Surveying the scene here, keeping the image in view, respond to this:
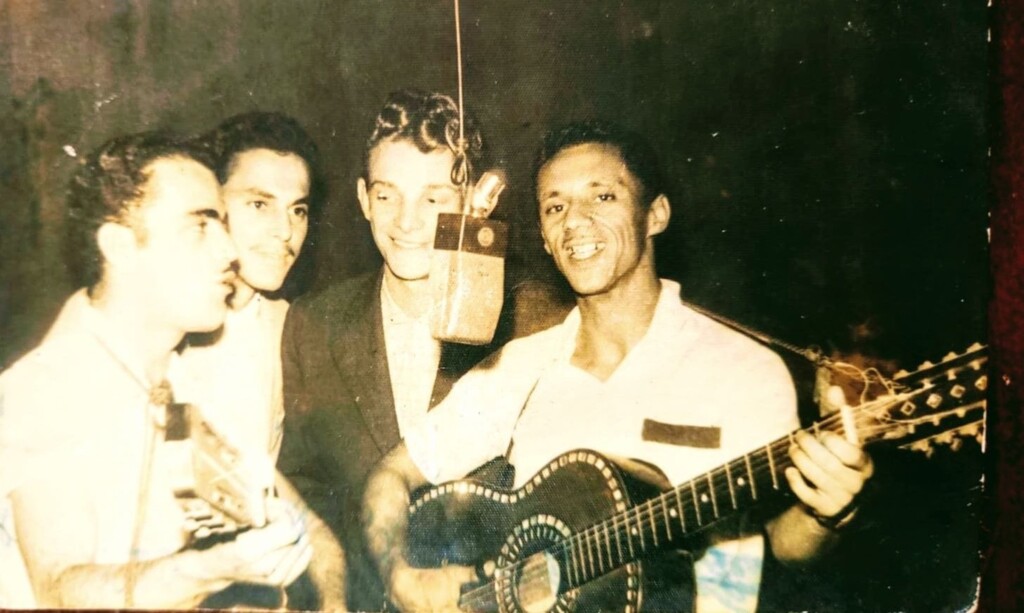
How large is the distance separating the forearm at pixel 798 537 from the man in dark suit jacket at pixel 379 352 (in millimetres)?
717

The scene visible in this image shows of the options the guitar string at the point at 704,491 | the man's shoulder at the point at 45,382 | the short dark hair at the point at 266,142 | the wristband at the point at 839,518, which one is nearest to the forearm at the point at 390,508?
the guitar string at the point at 704,491

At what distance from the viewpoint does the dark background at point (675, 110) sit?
174 cm

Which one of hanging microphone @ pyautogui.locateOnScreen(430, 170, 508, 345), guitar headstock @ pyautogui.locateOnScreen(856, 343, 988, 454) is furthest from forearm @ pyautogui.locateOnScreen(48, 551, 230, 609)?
guitar headstock @ pyautogui.locateOnScreen(856, 343, 988, 454)

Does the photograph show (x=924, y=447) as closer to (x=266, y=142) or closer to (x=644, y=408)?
(x=644, y=408)

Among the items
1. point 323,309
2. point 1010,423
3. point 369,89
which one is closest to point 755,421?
point 1010,423

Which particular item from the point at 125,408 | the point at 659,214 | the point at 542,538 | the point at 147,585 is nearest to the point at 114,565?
the point at 147,585

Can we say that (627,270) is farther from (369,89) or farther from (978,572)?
(978,572)

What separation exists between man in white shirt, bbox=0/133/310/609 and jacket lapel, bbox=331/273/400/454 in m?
0.27

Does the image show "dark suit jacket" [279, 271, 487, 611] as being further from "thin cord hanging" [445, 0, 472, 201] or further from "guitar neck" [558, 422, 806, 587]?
Answer: "guitar neck" [558, 422, 806, 587]

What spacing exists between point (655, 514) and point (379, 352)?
683mm

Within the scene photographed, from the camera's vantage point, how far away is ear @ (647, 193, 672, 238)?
1.79 m

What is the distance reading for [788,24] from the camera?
1771mm

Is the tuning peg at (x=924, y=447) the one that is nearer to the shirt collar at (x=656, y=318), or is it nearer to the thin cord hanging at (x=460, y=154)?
the shirt collar at (x=656, y=318)

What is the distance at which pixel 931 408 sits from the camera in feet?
5.50
